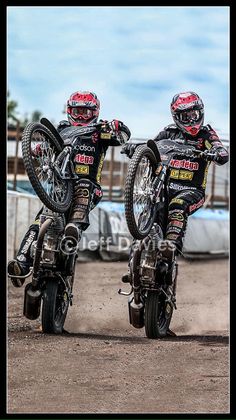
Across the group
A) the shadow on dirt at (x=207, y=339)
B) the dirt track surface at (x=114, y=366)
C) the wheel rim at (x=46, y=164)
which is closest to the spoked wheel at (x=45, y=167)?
the wheel rim at (x=46, y=164)

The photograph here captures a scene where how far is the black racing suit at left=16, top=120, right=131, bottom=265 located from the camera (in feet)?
31.3

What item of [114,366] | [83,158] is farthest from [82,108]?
[114,366]

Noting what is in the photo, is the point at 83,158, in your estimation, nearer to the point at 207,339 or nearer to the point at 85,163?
the point at 85,163

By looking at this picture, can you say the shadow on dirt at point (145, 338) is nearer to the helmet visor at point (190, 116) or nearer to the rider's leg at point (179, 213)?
the rider's leg at point (179, 213)

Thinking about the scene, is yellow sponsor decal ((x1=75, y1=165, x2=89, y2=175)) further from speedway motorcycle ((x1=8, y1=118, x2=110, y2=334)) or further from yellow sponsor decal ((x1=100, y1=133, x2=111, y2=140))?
yellow sponsor decal ((x1=100, y1=133, x2=111, y2=140))

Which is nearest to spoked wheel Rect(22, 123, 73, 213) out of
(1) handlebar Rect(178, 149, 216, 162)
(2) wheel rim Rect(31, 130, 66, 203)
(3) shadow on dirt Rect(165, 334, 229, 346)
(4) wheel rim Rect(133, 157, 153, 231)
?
(2) wheel rim Rect(31, 130, 66, 203)

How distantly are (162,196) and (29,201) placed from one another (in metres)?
9.59

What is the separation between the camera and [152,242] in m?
9.46

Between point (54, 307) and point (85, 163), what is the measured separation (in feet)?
5.03

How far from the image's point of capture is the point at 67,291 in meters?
9.55
